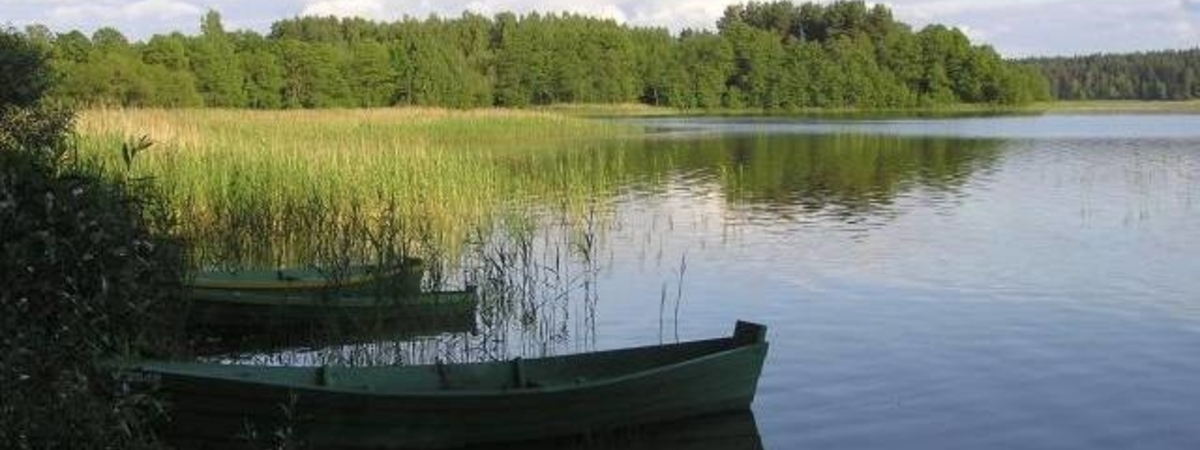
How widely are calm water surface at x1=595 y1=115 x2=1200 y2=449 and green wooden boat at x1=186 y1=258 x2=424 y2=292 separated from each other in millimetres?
1869

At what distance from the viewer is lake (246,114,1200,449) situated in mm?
9445

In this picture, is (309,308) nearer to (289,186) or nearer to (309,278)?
(309,278)

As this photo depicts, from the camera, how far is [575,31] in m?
108

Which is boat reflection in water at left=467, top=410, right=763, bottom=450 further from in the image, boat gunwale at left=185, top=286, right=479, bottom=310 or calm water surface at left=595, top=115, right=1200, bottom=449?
boat gunwale at left=185, top=286, right=479, bottom=310

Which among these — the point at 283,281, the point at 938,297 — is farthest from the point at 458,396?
the point at 938,297

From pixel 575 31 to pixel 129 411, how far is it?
10436 cm

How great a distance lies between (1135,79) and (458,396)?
152m

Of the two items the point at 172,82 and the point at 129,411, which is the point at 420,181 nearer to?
the point at 129,411

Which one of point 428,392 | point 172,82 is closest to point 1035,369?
point 428,392

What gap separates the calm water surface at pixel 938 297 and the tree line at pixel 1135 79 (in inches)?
4620

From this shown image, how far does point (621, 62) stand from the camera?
347ft

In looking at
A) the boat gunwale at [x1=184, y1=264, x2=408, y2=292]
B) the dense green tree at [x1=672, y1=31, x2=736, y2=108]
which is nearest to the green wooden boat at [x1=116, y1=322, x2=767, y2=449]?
the boat gunwale at [x1=184, y1=264, x2=408, y2=292]

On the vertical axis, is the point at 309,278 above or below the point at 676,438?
above

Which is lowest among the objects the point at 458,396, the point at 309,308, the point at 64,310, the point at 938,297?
the point at 938,297
